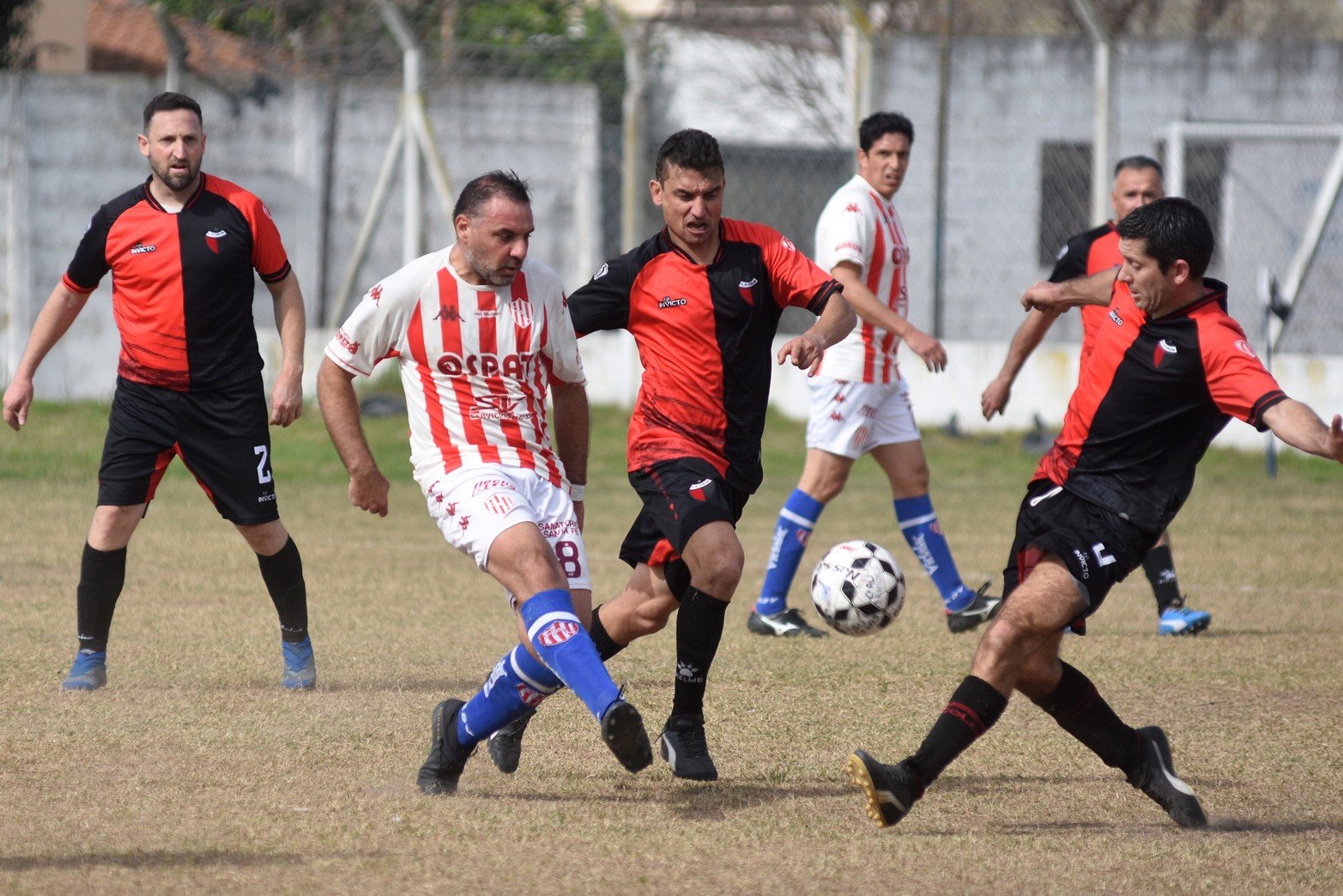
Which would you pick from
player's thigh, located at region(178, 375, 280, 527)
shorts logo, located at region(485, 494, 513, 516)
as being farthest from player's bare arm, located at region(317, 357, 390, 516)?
player's thigh, located at region(178, 375, 280, 527)

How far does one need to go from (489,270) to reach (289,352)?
4.83 ft

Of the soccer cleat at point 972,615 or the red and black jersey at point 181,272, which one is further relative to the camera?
the soccer cleat at point 972,615

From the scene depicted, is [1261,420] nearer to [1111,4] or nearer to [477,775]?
[477,775]

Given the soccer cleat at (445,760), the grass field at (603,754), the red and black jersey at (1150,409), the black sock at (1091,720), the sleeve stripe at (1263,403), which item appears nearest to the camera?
the grass field at (603,754)

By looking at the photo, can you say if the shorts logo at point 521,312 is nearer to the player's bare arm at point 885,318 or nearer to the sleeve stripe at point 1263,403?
the player's bare arm at point 885,318

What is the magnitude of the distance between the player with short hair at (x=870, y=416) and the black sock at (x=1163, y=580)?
78 cm

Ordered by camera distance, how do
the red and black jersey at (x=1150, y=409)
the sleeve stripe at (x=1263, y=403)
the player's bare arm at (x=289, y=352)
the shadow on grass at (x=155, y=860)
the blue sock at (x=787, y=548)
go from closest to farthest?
1. the shadow on grass at (x=155, y=860)
2. the sleeve stripe at (x=1263, y=403)
3. the red and black jersey at (x=1150, y=409)
4. the player's bare arm at (x=289, y=352)
5. the blue sock at (x=787, y=548)

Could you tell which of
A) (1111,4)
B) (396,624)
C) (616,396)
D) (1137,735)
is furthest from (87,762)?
(1111,4)

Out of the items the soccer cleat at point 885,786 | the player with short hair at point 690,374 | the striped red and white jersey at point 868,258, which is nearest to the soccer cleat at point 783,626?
the striped red and white jersey at point 868,258

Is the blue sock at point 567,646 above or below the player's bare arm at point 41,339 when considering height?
below

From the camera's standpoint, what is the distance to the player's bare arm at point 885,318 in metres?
6.70

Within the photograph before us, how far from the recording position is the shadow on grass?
4.09 m

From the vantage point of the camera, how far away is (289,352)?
6086 millimetres

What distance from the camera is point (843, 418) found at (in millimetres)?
7879
